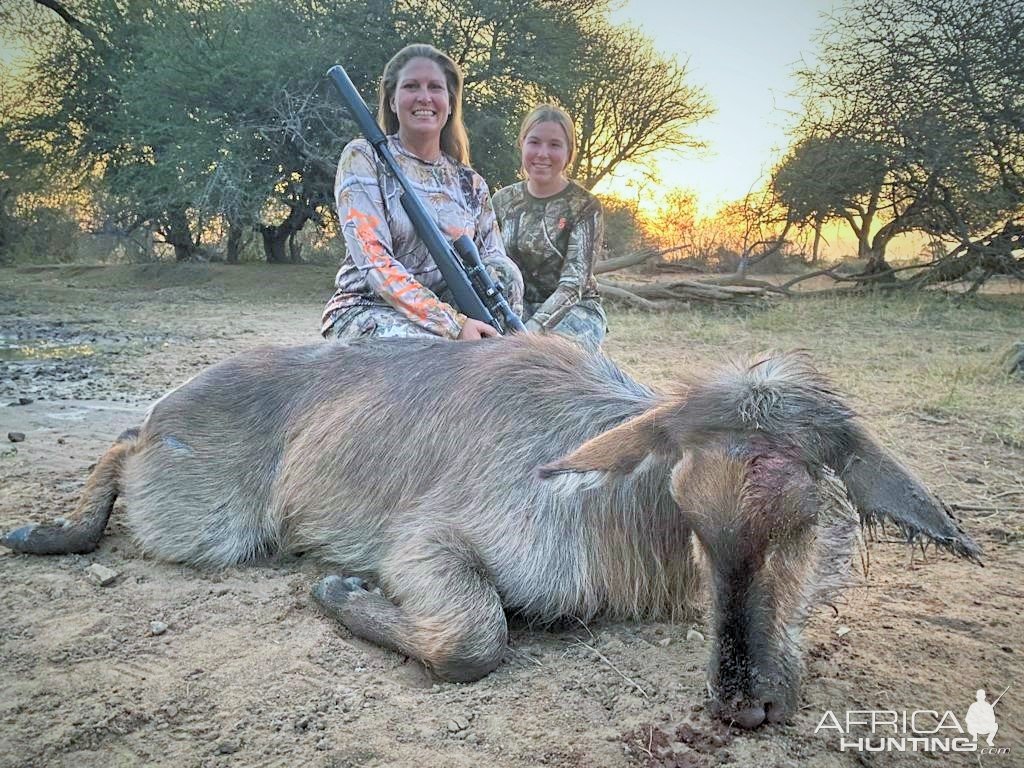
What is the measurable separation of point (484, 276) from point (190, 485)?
1839 mm

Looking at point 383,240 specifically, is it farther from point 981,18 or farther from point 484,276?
point 981,18

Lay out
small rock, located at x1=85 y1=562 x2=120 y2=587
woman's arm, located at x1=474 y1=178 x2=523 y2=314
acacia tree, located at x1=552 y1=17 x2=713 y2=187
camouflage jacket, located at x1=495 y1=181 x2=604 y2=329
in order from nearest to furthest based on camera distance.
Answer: small rock, located at x1=85 y1=562 x2=120 y2=587 → woman's arm, located at x1=474 y1=178 x2=523 y2=314 → camouflage jacket, located at x1=495 y1=181 x2=604 y2=329 → acacia tree, located at x1=552 y1=17 x2=713 y2=187

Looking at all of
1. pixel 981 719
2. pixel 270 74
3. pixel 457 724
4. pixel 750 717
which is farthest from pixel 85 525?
pixel 270 74

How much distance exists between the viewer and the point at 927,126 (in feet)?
44.7

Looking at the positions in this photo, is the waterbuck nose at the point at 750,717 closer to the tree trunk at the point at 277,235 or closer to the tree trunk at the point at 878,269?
the tree trunk at the point at 878,269

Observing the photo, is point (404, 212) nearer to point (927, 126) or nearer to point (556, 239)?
point (556, 239)

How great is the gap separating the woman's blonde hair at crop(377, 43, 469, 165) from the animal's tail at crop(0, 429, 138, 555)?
7.65 feet

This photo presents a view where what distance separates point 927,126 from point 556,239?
35.7 ft

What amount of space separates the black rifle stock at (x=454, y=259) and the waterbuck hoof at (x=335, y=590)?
5.91ft

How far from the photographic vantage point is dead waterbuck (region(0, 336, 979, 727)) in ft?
Answer: 6.42

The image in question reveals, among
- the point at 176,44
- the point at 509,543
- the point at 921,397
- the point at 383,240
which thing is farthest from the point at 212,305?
the point at 509,543

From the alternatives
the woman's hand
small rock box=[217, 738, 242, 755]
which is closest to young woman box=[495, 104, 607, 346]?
the woman's hand

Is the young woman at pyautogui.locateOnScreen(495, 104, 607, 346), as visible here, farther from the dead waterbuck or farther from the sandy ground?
the sandy ground

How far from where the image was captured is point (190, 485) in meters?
3.21
